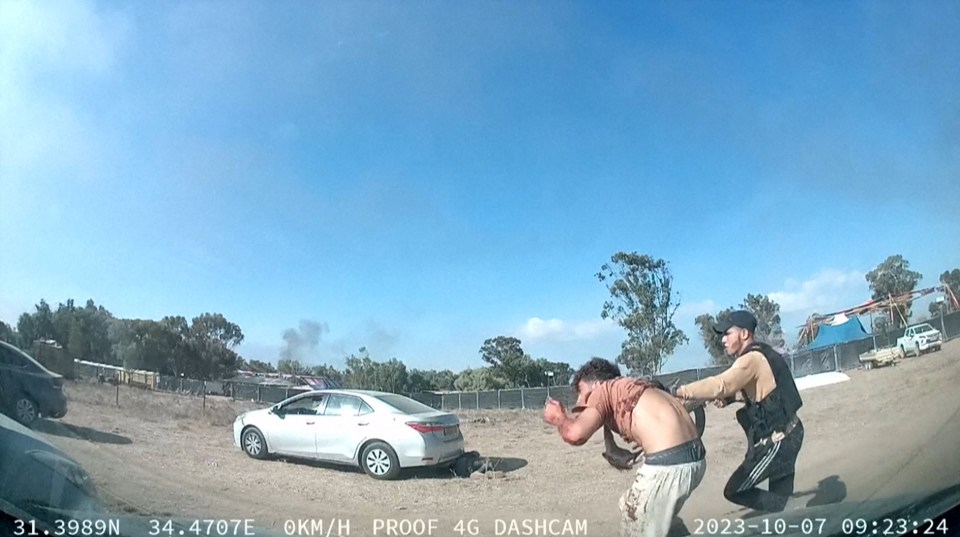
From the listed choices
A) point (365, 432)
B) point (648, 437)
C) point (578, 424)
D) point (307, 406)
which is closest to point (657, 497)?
point (648, 437)

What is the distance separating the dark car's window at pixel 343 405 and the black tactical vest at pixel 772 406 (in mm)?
2105

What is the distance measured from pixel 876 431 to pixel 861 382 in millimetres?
327

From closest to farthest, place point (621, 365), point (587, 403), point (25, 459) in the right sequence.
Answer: point (587, 403), point (621, 365), point (25, 459)

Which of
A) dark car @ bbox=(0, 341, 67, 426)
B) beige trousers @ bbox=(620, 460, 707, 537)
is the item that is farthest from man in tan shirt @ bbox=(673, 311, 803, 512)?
dark car @ bbox=(0, 341, 67, 426)

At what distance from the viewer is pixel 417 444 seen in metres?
3.53

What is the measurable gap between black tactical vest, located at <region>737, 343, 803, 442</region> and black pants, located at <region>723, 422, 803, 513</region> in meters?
0.10

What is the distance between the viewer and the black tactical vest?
11.3 feet

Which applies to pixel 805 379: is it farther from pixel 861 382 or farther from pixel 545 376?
pixel 545 376

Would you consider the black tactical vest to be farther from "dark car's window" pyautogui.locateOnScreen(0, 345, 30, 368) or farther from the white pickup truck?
"dark car's window" pyautogui.locateOnScreen(0, 345, 30, 368)

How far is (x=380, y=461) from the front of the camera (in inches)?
140

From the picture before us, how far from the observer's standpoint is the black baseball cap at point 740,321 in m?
3.47

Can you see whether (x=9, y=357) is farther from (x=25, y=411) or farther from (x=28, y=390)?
(x=25, y=411)

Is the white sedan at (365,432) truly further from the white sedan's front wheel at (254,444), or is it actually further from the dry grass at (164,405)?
the dry grass at (164,405)

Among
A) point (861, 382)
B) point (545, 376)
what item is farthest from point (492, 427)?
point (861, 382)
